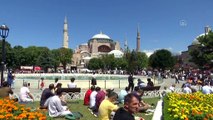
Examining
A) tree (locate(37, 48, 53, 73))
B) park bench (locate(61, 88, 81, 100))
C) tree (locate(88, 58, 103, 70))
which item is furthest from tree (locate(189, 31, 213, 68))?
tree (locate(88, 58, 103, 70))

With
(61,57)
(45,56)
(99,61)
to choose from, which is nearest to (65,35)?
(99,61)

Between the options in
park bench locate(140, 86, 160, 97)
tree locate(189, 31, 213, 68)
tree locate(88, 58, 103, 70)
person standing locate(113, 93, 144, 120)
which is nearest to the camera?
person standing locate(113, 93, 144, 120)

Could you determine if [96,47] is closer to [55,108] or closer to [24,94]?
[24,94]

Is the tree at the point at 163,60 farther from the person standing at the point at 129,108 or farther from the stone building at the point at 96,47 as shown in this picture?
the person standing at the point at 129,108

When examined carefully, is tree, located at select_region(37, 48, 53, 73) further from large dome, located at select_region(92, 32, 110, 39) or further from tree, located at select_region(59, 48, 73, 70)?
large dome, located at select_region(92, 32, 110, 39)

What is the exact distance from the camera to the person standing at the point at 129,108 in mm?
5066

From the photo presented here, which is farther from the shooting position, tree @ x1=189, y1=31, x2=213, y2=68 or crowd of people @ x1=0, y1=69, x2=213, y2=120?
tree @ x1=189, y1=31, x2=213, y2=68

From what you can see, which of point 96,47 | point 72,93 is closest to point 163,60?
point 96,47

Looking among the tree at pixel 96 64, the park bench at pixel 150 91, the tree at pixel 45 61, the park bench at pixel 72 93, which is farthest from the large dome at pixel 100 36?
the park bench at pixel 72 93

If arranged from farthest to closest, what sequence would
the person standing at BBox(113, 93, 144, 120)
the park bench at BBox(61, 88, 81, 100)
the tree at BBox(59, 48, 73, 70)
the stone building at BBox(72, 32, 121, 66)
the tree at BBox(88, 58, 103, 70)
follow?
the stone building at BBox(72, 32, 121, 66), the tree at BBox(88, 58, 103, 70), the tree at BBox(59, 48, 73, 70), the park bench at BBox(61, 88, 81, 100), the person standing at BBox(113, 93, 144, 120)

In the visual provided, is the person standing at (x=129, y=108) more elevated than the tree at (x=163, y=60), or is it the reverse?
the tree at (x=163, y=60)

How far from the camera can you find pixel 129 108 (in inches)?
203

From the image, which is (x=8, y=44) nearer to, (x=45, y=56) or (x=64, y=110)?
(x=45, y=56)

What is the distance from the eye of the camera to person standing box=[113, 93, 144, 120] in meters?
5.07
